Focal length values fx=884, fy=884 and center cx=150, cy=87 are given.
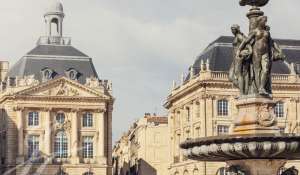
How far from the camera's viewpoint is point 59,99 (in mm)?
92812

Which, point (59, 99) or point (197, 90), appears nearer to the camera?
point (197, 90)

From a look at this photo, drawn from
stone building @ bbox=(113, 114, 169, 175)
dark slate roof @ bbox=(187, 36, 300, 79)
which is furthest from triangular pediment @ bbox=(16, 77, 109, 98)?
dark slate roof @ bbox=(187, 36, 300, 79)

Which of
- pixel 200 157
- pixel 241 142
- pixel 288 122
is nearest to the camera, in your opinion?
pixel 241 142

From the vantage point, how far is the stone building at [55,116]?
91.6m

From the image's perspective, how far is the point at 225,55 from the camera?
269ft

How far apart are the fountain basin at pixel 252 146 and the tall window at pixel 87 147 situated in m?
73.1

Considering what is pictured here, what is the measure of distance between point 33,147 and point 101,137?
23.8ft

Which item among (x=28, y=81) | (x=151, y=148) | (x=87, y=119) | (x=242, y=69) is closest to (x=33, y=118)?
(x=28, y=81)

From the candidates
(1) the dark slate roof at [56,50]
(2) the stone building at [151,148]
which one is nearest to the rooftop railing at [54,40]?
(1) the dark slate roof at [56,50]

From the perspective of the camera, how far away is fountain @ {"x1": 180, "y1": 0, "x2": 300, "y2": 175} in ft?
66.9

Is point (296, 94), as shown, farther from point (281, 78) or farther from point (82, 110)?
point (82, 110)

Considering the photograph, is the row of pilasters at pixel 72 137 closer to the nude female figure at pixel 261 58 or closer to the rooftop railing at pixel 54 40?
the rooftop railing at pixel 54 40

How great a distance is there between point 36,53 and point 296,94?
29.4 m

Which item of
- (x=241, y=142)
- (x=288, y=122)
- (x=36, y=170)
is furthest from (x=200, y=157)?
(x=36, y=170)
